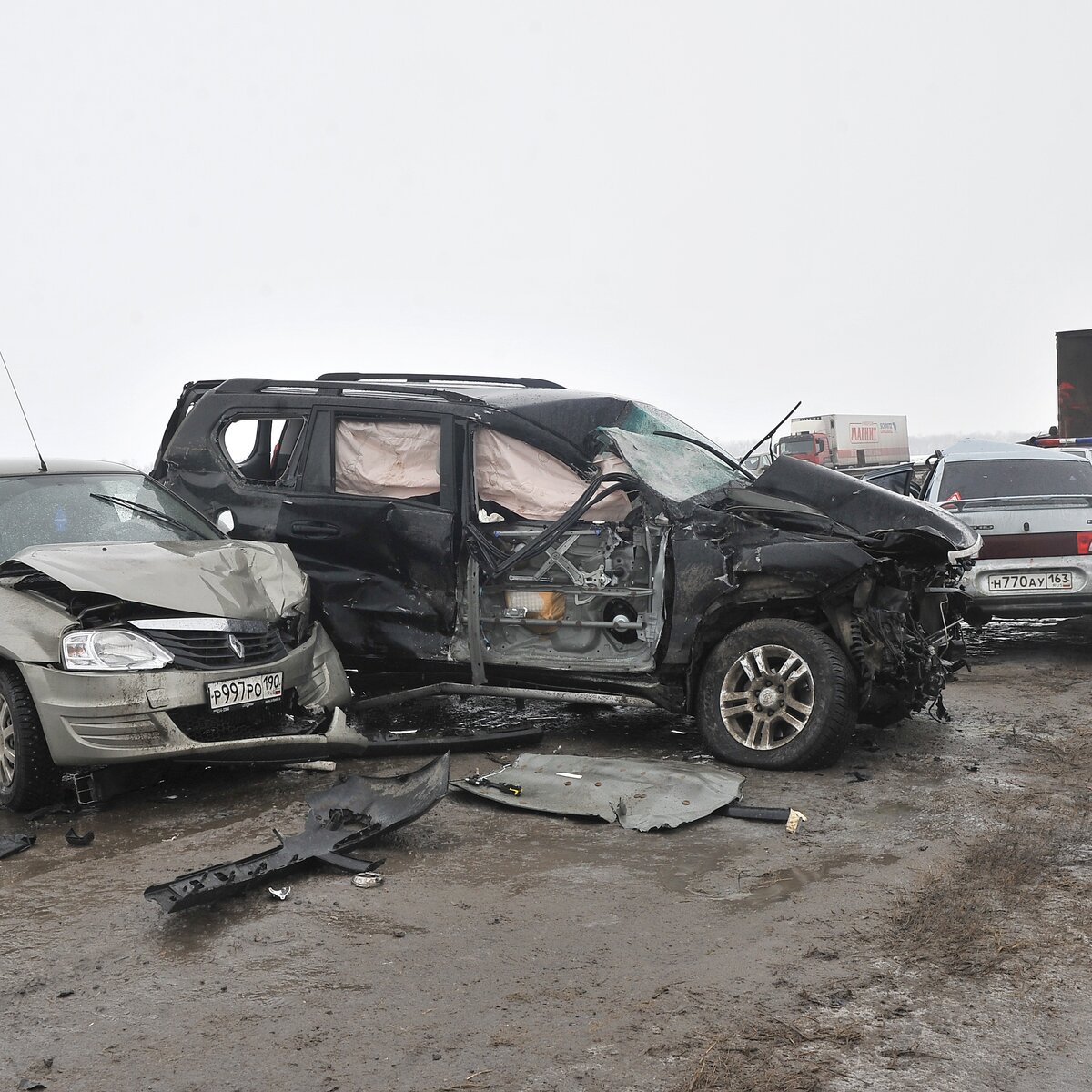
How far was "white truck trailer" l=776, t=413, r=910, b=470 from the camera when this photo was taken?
32922 mm

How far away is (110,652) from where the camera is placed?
5.07 metres

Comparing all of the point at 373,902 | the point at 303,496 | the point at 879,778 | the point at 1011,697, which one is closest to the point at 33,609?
the point at 303,496

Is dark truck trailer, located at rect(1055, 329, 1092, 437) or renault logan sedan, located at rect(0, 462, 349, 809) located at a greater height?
dark truck trailer, located at rect(1055, 329, 1092, 437)

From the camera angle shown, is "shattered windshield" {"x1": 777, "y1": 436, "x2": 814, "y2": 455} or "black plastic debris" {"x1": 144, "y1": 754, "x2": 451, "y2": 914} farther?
"shattered windshield" {"x1": 777, "y1": 436, "x2": 814, "y2": 455}

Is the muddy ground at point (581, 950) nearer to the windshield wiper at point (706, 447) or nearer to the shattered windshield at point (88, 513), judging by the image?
the shattered windshield at point (88, 513)

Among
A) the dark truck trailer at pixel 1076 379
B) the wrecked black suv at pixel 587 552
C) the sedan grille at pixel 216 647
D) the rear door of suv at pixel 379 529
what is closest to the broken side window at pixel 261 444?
the wrecked black suv at pixel 587 552

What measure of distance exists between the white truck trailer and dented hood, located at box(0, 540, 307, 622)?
88.3ft

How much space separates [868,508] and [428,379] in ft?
10.6

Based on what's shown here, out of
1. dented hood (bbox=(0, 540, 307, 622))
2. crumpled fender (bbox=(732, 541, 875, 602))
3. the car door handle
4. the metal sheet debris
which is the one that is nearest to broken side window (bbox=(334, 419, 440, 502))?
the car door handle

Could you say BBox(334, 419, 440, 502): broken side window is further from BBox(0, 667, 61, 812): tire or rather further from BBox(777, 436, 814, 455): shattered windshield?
BBox(777, 436, 814, 455): shattered windshield

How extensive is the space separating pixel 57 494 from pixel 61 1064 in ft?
12.4

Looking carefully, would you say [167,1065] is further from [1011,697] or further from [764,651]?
[1011,697]

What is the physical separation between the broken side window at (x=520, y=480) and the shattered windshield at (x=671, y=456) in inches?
6.4

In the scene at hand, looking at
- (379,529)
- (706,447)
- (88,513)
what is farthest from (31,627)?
(706,447)
